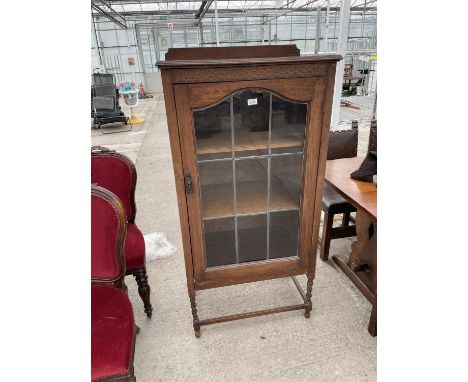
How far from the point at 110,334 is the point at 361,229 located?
1486 mm

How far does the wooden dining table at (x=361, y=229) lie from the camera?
1.62 metres

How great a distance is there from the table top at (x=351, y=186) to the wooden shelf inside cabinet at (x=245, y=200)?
0.39 metres

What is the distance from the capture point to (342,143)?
228 cm

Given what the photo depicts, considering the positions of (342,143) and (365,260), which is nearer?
(365,260)

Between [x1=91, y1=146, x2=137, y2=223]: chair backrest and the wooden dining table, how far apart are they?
1.19 meters

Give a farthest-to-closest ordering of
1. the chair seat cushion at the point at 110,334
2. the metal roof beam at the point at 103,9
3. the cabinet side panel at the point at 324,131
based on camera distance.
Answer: the metal roof beam at the point at 103,9 → the cabinet side panel at the point at 324,131 → the chair seat cushion at the point at 110,334

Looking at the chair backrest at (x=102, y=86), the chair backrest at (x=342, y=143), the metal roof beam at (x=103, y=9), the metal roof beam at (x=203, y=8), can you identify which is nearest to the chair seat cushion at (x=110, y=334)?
the chair backrest at (x=342, y=143)

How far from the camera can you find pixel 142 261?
5.42 feet

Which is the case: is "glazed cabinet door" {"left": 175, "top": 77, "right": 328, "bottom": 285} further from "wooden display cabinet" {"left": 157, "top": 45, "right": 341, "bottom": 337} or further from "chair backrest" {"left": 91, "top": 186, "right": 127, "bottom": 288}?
"chair backrest" {"left": 91, "top": 186, "right": 127, "bottom": 288}

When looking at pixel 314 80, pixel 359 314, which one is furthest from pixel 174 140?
pixel 359 314

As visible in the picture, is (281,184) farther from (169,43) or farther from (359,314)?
(169,43)

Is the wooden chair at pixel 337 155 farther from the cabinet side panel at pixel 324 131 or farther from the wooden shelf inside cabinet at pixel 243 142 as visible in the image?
the wooden shelf inside cabinet at pixel 243 142

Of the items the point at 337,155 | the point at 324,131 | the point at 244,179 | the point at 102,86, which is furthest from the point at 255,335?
the point at 102,86

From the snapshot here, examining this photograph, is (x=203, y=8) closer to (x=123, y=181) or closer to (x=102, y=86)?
(x=102, y=86)
